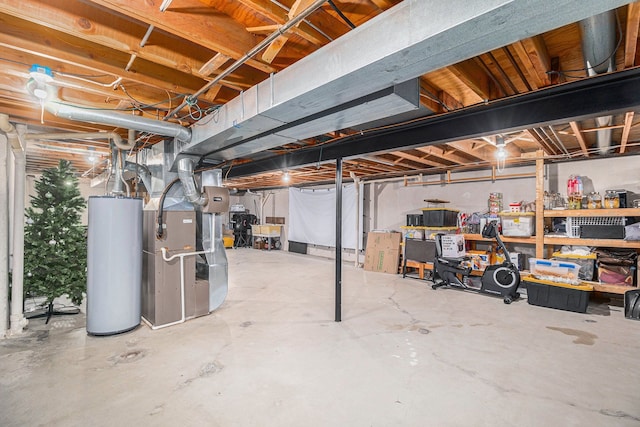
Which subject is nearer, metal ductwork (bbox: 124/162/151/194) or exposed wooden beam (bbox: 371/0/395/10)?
exposed wooden beam (bbox: 371/0/395/10)

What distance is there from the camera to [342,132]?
341cm

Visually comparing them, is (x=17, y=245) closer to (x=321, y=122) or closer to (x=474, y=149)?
(x=321, y=122)

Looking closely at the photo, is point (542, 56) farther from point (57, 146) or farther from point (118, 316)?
point (57, 146)

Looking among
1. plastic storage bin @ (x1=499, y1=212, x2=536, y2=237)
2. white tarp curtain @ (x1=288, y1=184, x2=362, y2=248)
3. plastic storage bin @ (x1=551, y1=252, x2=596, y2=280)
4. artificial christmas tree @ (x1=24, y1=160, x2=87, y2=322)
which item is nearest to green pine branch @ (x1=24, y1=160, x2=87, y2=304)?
artificial christmas tree @ (x1=24, y1=160, x2=87, y2=322)

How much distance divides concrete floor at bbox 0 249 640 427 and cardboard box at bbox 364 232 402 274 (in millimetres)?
2439

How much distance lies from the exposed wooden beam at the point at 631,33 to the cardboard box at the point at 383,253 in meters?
4.93

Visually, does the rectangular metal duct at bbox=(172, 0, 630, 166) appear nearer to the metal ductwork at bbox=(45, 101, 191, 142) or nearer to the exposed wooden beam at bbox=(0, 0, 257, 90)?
the exposed wooden beam at bbox=(0, 0, 257, 90)

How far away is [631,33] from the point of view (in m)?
1.45

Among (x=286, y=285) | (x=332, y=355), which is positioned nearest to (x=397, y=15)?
(x=332, y=355)

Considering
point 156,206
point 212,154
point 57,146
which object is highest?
point 57,146

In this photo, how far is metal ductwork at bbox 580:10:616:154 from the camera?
135 centimetres

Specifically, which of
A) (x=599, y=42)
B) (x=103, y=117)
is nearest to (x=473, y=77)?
(x=599, y=42)

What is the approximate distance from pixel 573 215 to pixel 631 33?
364cm

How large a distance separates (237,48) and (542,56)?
183 cm
